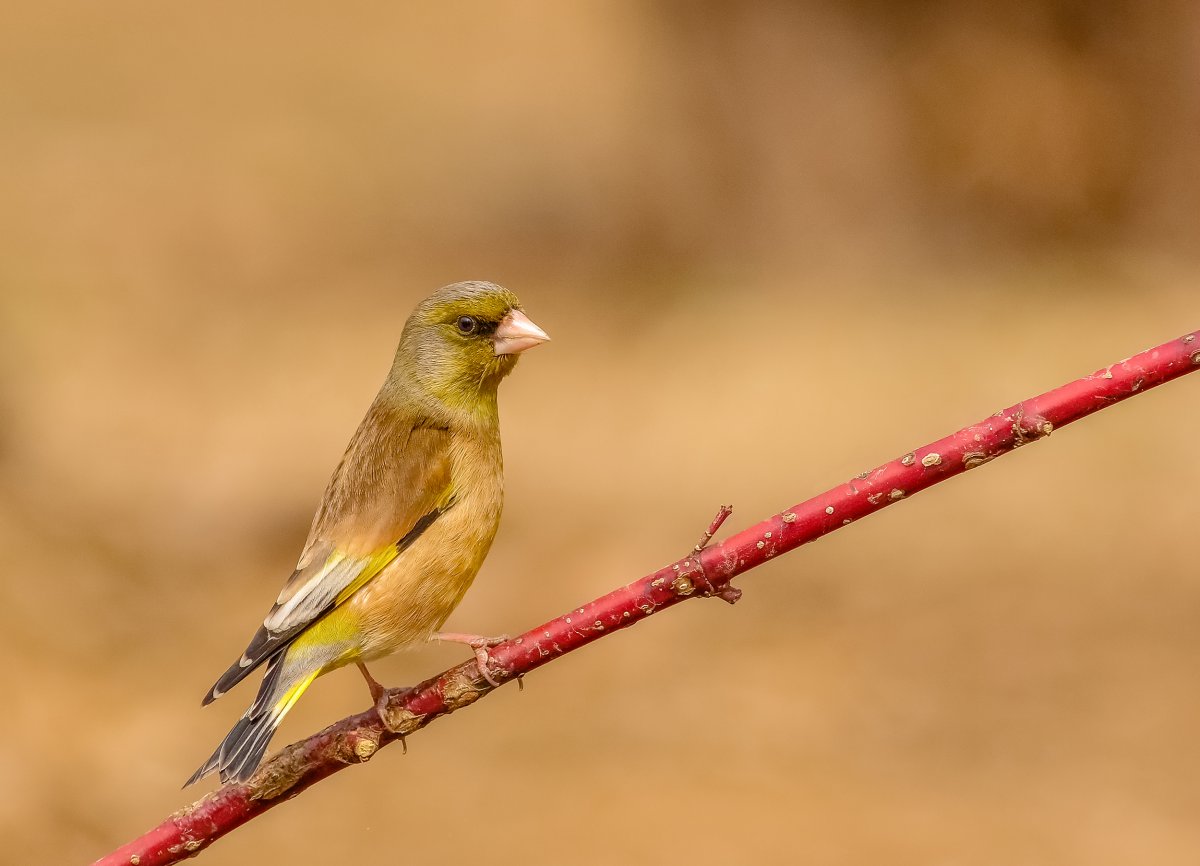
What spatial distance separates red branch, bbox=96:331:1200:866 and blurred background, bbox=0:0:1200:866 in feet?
14.2

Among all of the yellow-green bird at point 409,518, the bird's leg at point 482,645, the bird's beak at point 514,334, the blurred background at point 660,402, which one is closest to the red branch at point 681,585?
the bird's leg at point 482,645

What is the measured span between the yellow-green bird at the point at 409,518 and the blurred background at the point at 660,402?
153 inches

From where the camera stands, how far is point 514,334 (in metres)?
3.62

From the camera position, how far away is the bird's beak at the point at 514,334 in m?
3.57

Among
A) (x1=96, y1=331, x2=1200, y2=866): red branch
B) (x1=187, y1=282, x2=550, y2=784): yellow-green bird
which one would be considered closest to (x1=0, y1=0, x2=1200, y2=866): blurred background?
(x1=187, y1=282, x2=550, y2=784): yellow-green bird

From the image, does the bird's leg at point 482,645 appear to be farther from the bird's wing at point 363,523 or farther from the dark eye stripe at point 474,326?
the dark eye stripe at point 474,326

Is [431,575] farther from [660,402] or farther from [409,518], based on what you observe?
[660,402]

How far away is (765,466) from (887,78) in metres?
3.13

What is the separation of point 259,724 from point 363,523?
60 centimetres

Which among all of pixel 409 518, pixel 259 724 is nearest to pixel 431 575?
pixel 409 518

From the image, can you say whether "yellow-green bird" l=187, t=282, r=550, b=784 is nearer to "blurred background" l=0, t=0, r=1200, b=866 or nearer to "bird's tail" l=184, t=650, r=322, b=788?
"bird's tail" l=184, t=650, r=322, b=788

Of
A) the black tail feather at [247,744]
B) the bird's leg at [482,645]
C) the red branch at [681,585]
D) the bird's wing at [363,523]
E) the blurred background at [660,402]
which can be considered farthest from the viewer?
the blurred background at [660,402]

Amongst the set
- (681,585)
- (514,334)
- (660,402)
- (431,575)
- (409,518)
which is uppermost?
(660,402)

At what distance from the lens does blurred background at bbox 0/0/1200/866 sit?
7699 mm
